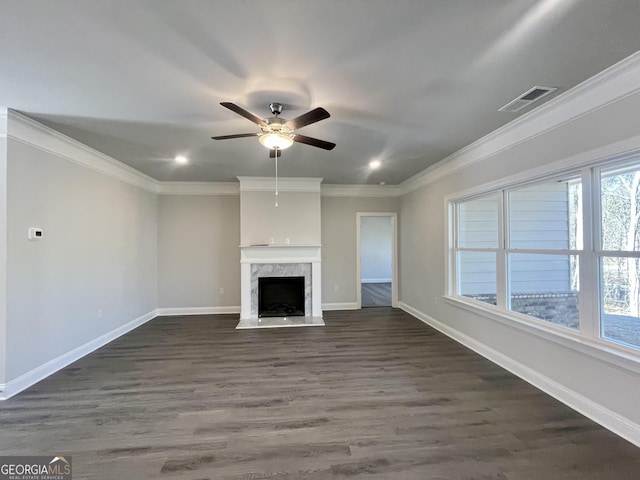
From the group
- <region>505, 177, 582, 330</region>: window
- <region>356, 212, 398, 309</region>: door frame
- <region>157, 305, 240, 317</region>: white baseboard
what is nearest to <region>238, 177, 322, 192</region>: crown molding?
<region>356, 212, 398, 309</region>: door frame

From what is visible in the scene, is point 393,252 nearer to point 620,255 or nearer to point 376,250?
point 376,250

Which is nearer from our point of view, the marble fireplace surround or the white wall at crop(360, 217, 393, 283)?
the marble fireplace surround

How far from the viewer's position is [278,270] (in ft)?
17.6

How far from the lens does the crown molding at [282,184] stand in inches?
208

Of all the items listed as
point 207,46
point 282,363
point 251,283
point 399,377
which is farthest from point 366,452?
point 251,283

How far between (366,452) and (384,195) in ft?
16.6

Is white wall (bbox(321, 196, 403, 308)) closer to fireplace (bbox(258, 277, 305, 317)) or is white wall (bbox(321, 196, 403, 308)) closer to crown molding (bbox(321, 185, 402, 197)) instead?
crown molding (bbox(321, 185, 402, 197))

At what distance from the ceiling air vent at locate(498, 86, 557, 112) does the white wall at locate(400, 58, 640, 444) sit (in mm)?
246

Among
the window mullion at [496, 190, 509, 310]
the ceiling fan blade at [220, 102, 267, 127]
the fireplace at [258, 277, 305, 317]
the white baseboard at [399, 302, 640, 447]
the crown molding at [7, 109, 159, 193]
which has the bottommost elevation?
the white baseboard at [399, 302, 640, 447]

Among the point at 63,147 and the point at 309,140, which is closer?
the point at 309,140

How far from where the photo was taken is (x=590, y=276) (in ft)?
7.65

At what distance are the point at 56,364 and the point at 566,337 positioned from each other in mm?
5131

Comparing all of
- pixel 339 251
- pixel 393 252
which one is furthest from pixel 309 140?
pixel 393 252

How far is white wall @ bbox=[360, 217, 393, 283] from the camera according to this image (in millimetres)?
10078
